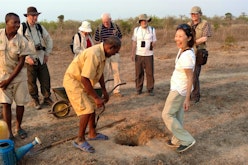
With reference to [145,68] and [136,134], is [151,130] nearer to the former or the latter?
[136,134]

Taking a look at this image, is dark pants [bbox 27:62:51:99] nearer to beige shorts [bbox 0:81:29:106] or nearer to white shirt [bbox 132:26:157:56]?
beige shorts [bbox 0:81:29:106]

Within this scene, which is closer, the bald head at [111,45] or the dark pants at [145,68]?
the bald head at [111,45]

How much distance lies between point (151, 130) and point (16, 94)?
2193mm

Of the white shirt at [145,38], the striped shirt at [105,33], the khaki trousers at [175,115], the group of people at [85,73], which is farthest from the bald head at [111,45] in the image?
the white shirt at [145,38]

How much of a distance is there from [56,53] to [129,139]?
9618 millimetres

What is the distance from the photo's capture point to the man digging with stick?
3918 millimetres

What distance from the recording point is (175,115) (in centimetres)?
433

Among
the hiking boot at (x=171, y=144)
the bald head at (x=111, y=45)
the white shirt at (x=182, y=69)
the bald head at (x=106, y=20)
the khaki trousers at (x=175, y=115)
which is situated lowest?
the hiking boot at (x=171, y=144)

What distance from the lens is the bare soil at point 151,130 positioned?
4215mm

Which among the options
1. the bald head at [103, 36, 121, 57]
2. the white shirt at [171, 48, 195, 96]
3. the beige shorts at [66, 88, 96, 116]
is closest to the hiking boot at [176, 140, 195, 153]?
the white shirt at [171, 48, 195, 96]

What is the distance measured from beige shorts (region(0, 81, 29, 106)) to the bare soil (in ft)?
2.02

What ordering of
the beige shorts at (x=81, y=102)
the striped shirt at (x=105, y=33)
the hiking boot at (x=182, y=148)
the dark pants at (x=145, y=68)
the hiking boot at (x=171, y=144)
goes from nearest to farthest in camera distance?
the beige shorts at (x=81, y=102), the hiking boot at (x=182, y=148), the hiking boot at (x=171, y=144), the striped shirt at (x=105, y=33), the dark pants at (x=145, y=68)

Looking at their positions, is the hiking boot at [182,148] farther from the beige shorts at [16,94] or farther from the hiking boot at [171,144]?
the beige shorts at [16,94]

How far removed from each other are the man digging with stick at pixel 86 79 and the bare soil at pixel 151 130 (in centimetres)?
39
